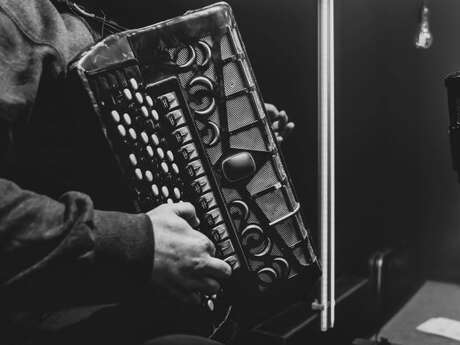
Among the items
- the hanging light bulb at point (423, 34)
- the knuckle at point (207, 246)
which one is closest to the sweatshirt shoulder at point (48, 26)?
the knuckle at point (207, 246)

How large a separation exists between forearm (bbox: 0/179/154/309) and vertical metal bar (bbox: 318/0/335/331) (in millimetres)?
936

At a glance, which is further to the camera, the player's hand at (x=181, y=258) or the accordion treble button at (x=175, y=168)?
the accordion treble button at (x=175, y=168)

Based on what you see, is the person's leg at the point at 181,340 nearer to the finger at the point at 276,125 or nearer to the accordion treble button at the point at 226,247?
the accordion treble button at the point at 226,247

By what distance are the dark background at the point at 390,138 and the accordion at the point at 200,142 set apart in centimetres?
108

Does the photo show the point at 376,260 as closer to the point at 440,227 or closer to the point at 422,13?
the point at 440,227

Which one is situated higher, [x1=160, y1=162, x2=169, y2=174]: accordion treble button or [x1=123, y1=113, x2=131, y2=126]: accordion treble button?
[x1=123, y1=113, x2=131, y2=126]: accordion treble button

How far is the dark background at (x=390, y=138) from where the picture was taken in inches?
105

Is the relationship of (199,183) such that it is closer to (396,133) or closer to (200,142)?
(200,142)

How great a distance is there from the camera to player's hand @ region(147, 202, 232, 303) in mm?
1090

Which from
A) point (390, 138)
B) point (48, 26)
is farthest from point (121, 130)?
point (390, 138)

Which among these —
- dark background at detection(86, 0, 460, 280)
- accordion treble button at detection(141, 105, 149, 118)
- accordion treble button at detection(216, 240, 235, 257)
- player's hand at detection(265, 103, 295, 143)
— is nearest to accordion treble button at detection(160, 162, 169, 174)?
accordion treble button at detection(141, 105, 149, 118)

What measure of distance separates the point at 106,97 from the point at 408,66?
80.5 inches

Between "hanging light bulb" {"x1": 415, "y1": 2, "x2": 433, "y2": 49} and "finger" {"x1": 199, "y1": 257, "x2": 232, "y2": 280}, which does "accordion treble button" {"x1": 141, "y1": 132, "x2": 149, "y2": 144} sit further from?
"hanging light bulb" {"x1": 415, "y1": 2, "x2": 433, "y2": 49}

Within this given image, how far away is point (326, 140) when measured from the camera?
187 cm
